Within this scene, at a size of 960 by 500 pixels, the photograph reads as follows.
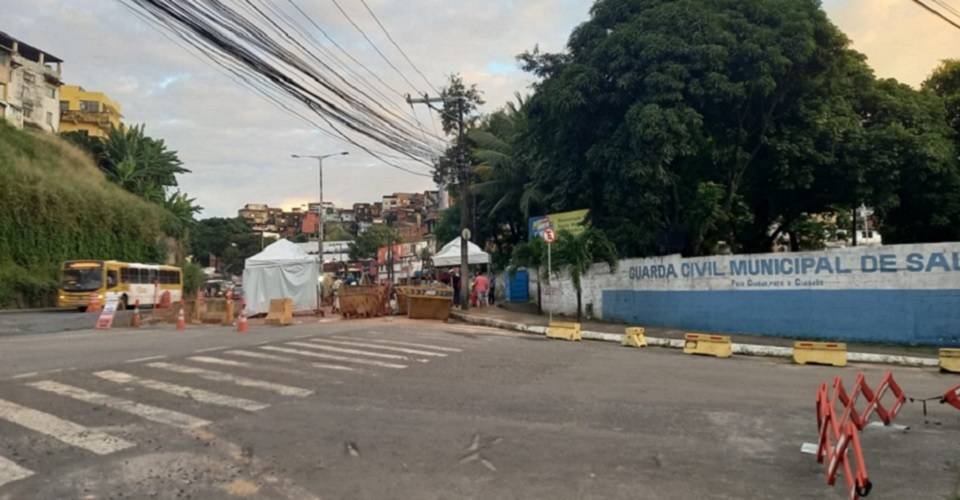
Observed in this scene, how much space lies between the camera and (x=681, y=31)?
64.8 feet

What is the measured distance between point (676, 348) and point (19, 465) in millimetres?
14175

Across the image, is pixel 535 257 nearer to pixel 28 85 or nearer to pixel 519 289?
pixel 519 289

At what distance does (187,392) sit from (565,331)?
11441mm

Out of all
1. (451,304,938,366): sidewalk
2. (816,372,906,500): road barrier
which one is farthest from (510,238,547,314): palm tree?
(816,372,906,500): road barrier

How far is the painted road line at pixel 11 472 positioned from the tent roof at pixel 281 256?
913 inches

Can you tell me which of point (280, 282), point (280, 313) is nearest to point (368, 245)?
point (280, 282)

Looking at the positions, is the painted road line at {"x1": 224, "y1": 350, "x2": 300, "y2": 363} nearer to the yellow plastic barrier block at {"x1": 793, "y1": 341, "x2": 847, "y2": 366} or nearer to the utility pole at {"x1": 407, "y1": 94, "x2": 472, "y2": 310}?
the yellow plastic barrier block at {"x1": 793, "y1": 341, "x2": 847, "y2": 366}

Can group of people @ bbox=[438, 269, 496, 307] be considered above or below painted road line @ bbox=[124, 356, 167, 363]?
above

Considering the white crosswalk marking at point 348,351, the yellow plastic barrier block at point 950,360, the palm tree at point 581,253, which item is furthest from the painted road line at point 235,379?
the palm tree at point 581,253

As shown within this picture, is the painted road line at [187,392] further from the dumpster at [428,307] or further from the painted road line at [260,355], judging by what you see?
the dumpster at [428,307]

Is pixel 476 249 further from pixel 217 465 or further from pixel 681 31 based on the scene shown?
pixel 217 465

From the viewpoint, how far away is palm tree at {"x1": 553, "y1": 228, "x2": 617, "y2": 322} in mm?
22844

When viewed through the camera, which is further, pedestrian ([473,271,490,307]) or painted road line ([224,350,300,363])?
pedestrian ([473,271,490,307])

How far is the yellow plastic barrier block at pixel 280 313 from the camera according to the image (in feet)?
74.6
